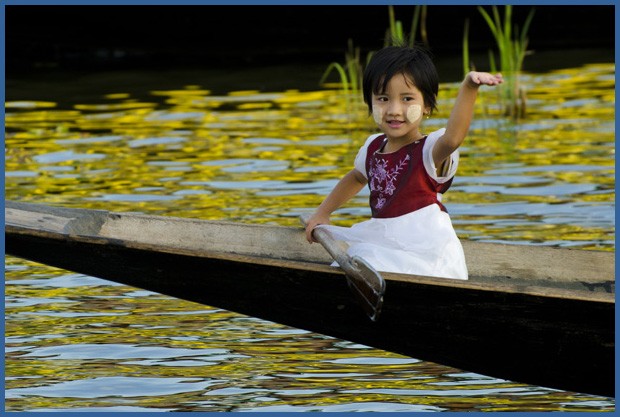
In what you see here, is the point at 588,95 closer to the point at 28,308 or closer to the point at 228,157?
the point at 228,157

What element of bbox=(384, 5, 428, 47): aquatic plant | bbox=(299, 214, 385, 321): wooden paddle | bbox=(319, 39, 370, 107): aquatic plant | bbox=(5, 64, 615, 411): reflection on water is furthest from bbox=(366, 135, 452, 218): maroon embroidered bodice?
bbox=(319, 39, 370, 107): aquatic plant

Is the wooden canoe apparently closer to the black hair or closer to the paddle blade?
the paddle blade

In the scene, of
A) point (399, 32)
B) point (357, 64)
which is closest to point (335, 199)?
point (399, 32)

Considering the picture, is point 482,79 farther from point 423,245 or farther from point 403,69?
point 423,245

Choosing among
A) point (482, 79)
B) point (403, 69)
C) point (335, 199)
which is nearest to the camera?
point (482, 79)

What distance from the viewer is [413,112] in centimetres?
476

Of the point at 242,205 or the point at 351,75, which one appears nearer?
the point at 242,205

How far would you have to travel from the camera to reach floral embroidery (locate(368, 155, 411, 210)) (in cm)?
485

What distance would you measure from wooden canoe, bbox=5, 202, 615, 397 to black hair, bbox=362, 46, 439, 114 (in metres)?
0.60

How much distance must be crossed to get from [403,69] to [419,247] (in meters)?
0.56

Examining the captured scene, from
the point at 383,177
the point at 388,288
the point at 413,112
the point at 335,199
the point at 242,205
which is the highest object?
the point at 413,112

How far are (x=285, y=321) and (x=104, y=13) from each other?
11206mm

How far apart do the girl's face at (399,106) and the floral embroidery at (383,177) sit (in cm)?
11

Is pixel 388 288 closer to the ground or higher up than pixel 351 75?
closer to the ground
